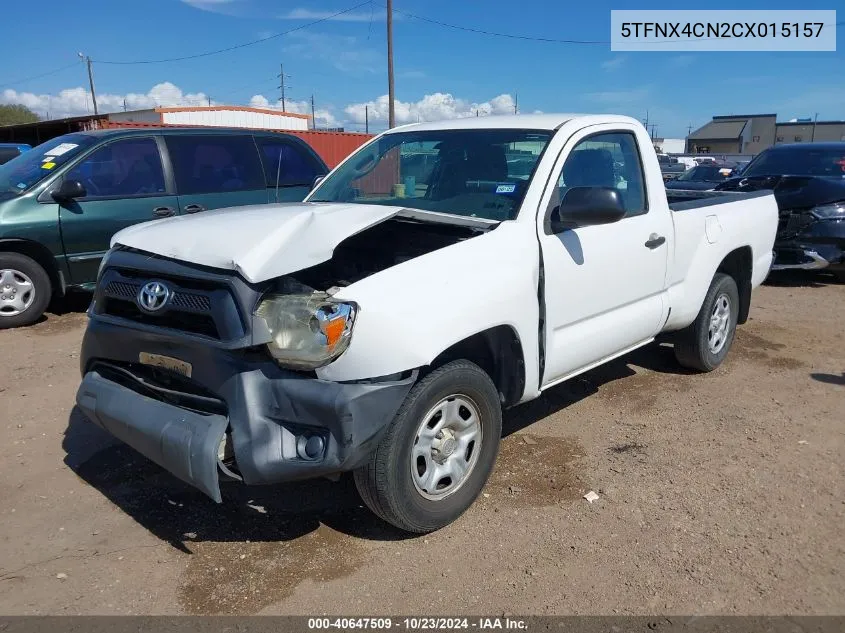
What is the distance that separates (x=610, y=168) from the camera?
4.30m

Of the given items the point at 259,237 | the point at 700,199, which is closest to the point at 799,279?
the point at 700,199

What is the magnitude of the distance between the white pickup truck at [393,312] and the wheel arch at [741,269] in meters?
1.37

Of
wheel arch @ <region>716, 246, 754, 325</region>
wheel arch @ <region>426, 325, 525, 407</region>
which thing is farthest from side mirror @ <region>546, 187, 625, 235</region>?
wheel arch @ <region>716, 246, 754, 325</region>

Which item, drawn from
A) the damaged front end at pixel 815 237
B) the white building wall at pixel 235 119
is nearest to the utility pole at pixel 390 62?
the white building wall at pixel 235 119

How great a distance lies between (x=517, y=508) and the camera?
345cm

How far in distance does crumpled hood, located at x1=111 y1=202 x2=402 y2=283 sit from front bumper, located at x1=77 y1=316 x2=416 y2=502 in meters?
0.35

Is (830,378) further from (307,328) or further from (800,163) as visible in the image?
(800,163)

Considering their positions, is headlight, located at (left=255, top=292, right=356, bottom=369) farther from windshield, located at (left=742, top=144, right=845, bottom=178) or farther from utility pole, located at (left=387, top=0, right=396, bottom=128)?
utility pole, located at (left=387, top=0, right=396, bottom=128)

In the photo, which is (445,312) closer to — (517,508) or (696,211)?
(517,508)

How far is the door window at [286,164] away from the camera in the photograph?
780cm

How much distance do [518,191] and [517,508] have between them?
1632mm

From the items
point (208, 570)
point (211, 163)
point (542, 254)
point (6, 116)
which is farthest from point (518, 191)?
point (6, 116)

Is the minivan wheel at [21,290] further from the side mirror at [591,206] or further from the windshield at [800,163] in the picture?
the windshield at [800,163]

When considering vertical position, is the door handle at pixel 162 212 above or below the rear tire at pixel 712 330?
above
